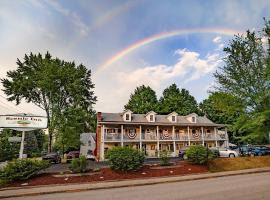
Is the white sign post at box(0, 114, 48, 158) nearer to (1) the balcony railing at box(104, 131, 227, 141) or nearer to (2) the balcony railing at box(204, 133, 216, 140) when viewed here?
(1) the balcony railing at box(104, 131, 227, 141)

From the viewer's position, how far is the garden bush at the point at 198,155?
19828 millimetres

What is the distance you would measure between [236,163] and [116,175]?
462 inches

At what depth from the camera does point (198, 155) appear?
65.1 ft

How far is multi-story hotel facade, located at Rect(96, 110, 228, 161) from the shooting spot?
3703cm

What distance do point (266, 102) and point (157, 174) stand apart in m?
13.8

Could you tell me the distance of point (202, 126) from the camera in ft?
146

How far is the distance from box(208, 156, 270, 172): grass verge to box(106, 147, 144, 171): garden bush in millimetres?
6610

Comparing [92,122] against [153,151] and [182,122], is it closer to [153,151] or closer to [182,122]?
[153,151]

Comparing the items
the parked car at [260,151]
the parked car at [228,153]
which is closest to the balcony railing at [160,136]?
the parked car at [260,151]

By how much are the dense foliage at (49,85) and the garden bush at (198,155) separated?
26.2m

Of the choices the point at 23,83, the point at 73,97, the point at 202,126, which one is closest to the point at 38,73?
the point at 23,83

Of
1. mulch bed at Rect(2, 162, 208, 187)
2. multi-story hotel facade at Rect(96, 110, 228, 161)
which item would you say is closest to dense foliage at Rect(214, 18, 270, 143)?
mulch bed at Rect(2, 162, 208, 187)

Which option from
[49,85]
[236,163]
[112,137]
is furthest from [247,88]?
[49,85]

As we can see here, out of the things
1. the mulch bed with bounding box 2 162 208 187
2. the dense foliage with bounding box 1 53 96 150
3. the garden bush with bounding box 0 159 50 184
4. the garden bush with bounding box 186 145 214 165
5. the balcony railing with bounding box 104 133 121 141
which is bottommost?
the mulch bed with bounding box 2 162 208 187
